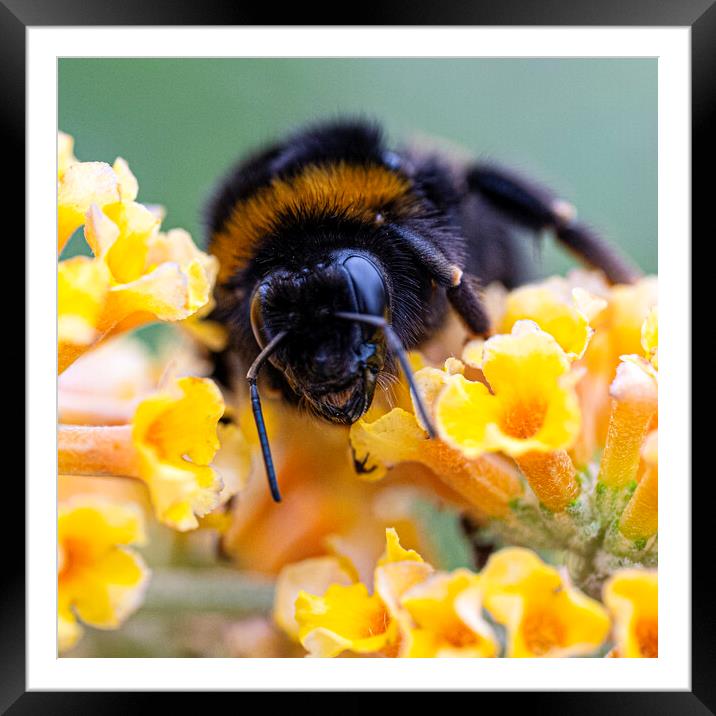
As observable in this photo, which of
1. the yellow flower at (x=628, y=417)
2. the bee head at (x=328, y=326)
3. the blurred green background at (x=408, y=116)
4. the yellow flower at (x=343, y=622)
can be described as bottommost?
the yellow flower at (x=343, y=622)

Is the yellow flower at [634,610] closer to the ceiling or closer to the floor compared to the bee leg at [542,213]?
closer to the floor

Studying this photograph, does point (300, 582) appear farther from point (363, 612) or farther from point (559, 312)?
point (559, 312)

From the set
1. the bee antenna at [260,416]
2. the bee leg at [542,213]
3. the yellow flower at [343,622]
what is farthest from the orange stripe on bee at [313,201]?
the yellow flower at [343,622]

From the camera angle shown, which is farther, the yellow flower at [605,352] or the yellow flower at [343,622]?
the yellow flower at [605,352]

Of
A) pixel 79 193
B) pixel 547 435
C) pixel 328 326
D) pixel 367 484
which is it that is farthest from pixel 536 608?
pixel 79 193

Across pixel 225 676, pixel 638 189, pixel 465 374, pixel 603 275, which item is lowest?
pixel 225 676

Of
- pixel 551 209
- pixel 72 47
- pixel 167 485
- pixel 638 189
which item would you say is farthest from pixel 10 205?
pixel 638 189

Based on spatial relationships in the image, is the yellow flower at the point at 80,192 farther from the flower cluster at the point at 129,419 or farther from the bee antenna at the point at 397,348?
the bee antenna at the point at 397,348

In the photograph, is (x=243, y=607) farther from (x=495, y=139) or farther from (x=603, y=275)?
(x=495, y=139)

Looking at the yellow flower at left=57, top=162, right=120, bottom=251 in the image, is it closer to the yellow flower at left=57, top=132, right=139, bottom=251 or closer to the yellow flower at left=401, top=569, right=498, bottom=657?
the yellow flower at left=57, top=132, right=139, bottom=251
